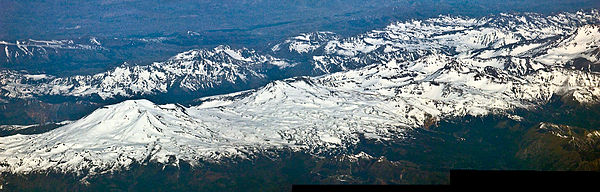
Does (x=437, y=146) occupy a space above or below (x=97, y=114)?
below

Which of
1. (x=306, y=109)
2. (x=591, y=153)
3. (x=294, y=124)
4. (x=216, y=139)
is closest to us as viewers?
(x=591, y=153)

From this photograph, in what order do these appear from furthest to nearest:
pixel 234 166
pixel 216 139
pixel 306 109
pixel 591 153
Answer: pixel 306 109 < pixel 216 139 < pixel 234 166 < pixel 591 153

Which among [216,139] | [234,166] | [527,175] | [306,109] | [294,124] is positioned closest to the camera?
[527,175]

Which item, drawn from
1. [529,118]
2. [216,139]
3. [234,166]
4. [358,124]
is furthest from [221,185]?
[529,118]

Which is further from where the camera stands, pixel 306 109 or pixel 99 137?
pixel 306 109

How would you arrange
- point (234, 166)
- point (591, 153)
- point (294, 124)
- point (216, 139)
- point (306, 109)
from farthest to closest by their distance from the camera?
point (306, 109), point (294, 124), point (216, 139), point (234, 166), point (591, 153)

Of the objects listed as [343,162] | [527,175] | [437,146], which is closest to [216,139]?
[343,162]

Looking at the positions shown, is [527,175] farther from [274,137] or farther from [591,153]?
[274,137]

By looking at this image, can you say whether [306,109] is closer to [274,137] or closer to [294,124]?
[294,124]

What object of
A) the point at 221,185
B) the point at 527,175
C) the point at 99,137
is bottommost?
the point at 221,185
